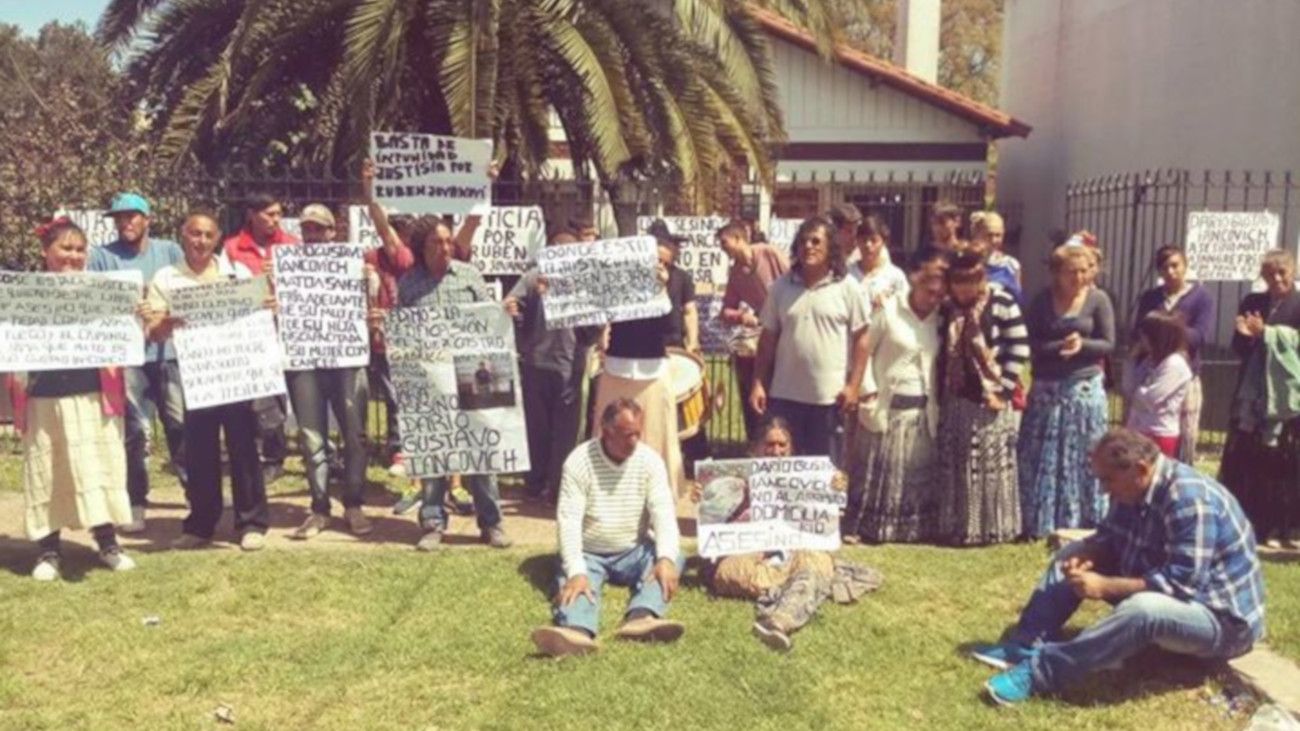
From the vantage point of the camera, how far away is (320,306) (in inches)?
280

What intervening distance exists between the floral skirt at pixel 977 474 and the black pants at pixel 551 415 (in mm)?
2373

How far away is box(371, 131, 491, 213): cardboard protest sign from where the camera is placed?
290 inches

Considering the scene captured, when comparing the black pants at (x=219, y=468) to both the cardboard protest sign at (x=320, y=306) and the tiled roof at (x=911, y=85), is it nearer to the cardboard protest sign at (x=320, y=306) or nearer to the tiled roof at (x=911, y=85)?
the cardboard protest sign at (x=320, y=306)

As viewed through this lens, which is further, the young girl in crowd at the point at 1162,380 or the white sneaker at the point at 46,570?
the young girl in crowd at the point at 1162,380

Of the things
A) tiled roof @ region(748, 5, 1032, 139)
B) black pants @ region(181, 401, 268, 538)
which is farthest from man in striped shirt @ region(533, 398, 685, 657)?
tiled roof @ region(748, 5, 1032, 139)

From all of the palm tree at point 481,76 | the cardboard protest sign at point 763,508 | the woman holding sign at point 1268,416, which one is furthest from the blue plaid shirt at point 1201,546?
the palm tree at point 481,76

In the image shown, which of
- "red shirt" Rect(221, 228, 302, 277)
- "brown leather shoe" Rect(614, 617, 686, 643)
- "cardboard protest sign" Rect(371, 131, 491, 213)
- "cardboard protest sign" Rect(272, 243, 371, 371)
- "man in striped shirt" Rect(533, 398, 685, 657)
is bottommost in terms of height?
"brown leather shoe" Rect(614, 617, 686, 643)

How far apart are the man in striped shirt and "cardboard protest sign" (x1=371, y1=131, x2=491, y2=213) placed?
6.55 feet

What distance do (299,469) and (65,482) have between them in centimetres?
297

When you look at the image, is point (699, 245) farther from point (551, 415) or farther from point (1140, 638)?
point (1140, 638)

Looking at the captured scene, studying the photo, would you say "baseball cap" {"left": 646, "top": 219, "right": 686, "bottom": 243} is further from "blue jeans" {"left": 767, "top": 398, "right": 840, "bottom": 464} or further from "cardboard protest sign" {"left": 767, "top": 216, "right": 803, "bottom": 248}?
"cardboard protest sign" {"left": 767, "top": 216, "right": 803, "bottom": 248}

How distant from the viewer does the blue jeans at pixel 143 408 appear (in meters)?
7.59

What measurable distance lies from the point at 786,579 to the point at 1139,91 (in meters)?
16.9

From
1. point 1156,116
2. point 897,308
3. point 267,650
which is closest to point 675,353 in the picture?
point 897,308
